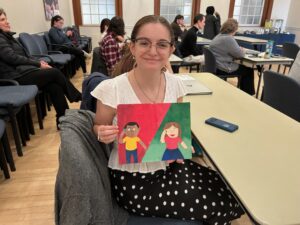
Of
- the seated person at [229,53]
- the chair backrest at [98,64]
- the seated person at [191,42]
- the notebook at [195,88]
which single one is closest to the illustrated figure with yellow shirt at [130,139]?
the notebook at [195,88]

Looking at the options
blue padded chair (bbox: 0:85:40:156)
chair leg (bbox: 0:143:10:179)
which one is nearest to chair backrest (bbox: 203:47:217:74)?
blue padded chair (bbox: 0:85:40:156)

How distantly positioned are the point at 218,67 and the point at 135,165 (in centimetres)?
304

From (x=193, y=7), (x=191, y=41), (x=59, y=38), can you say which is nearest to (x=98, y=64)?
(x=191, y=41)

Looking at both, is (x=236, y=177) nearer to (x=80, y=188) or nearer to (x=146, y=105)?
(x=146, y=105)

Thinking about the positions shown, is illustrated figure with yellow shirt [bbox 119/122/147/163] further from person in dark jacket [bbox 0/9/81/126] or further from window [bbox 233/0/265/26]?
window [bbox 233/0/265/26]

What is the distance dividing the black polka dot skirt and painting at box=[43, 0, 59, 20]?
17.0 feet

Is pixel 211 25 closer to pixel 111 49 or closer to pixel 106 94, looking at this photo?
pixel 111 49

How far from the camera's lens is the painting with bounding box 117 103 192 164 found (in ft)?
2.94

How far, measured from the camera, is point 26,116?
254cm

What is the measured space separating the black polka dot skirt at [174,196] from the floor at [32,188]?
2.40 ft

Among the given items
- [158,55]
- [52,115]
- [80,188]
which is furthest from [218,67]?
[80,188]

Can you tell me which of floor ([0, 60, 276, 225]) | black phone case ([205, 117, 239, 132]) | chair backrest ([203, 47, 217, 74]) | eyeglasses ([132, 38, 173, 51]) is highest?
eyeglasses ([132, 38, 173, 51])

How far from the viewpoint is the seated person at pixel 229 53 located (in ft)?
11.6

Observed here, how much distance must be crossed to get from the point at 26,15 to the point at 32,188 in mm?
3324
